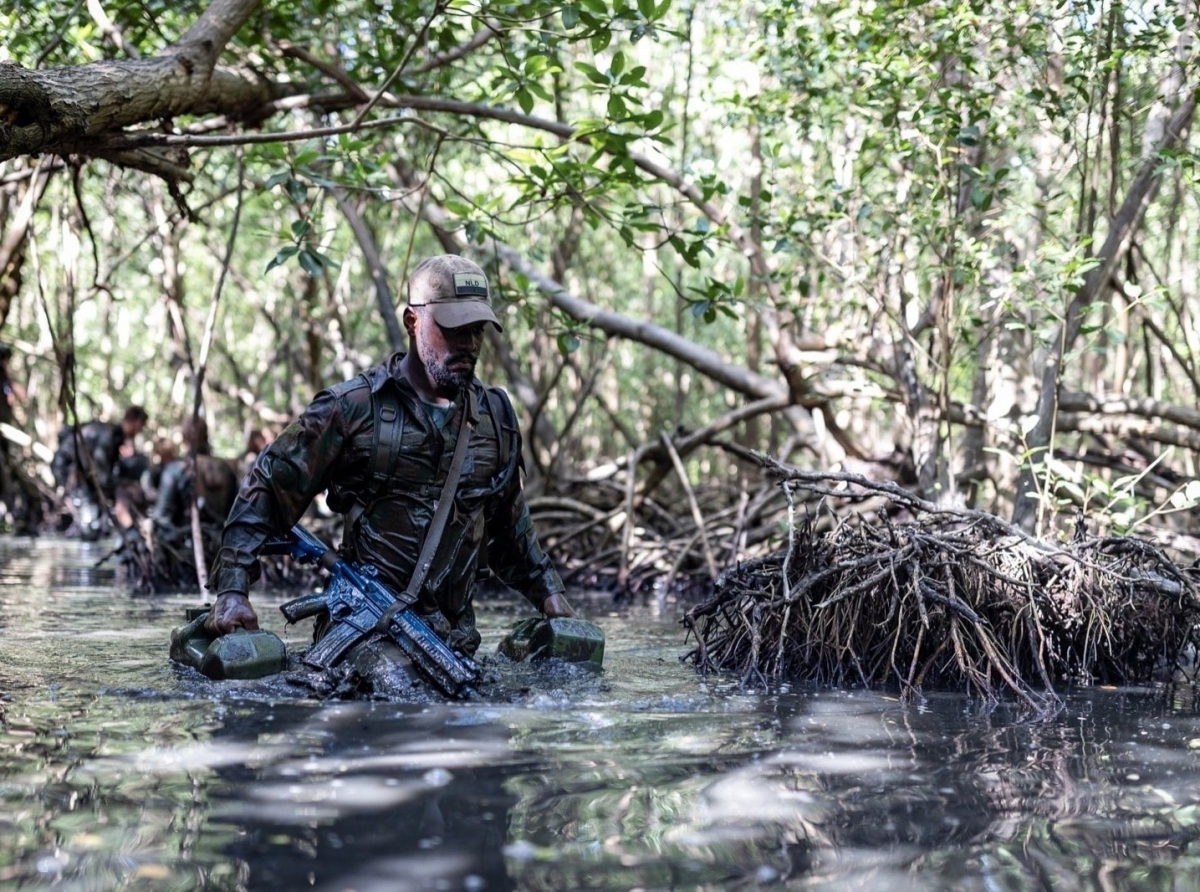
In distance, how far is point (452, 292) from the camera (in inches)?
180

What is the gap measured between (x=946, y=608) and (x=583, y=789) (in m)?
2.10

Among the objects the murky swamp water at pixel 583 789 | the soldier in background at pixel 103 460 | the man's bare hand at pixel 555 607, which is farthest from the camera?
the soldier in background at pixel 103 460

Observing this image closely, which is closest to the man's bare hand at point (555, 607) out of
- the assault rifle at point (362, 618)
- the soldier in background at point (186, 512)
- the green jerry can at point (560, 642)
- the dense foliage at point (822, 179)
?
the green jerry can at point (560, 642)

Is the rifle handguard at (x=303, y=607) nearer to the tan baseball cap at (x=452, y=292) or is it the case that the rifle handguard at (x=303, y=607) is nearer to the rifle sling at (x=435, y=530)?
the rifle sling at (x=435, y=530)

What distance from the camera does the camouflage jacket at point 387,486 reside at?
4570 mm

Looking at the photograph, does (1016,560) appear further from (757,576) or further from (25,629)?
(25,629)

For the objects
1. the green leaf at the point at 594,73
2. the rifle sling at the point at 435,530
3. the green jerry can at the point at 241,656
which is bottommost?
the green jerry can at the point at 241,656

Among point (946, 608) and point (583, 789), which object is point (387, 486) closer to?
point (583, 789)

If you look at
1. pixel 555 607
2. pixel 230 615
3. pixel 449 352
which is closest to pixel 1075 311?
pixel 555 607

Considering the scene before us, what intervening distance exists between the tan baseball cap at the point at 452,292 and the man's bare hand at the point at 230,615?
1.14 m

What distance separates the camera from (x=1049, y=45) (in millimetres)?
7762

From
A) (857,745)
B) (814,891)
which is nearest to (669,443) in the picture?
(857,745)

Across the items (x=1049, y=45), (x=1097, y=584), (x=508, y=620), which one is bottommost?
(x=508, y=620)

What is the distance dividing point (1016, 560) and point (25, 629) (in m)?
4.36
